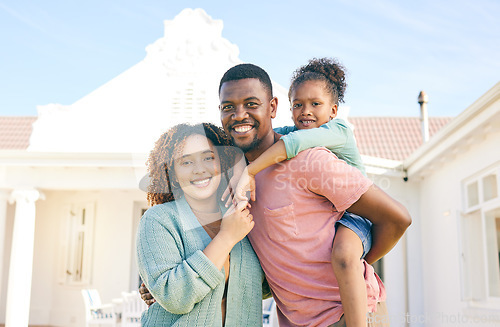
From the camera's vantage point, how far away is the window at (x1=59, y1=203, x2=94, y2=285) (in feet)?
37.5

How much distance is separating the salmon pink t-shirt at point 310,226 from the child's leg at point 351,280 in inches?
3.0

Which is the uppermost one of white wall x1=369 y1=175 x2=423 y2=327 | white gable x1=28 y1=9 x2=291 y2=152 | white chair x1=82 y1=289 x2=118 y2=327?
white gable x1=28 y1=9 x2=291 y2=152

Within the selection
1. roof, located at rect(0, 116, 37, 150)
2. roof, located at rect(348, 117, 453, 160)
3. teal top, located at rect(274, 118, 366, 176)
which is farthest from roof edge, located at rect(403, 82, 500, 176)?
roof, located at rect(0, 116, 37, 150)

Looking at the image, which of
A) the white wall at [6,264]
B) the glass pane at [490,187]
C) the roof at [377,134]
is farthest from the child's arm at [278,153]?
the white wall at [6,264]

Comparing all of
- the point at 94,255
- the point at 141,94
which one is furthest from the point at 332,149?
the point at 94,255

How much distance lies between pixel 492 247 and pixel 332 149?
5261mm

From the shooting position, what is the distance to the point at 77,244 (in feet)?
38.3

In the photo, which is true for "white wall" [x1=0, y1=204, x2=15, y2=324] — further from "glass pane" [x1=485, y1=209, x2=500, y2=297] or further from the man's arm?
the man's arm

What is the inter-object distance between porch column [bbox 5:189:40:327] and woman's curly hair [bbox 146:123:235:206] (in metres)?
7.72

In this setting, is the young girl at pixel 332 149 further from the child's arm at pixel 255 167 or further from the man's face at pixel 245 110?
the man's face at pixel 245 110

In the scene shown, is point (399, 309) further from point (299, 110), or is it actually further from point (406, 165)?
point (299, 110)

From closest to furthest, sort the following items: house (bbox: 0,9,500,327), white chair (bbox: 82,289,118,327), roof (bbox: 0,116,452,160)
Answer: house (bbox: 0,9,500,327) < white chair (bbox: 82,289,118,327) < roof (bbox: 0,116,452,160)

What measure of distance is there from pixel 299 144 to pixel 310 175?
0.16 meters

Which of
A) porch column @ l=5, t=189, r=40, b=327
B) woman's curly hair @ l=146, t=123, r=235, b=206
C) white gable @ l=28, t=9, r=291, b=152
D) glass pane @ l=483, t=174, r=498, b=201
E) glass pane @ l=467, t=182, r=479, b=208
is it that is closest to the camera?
woman's curly hair @ l=146, t=123, r=235, b=206
